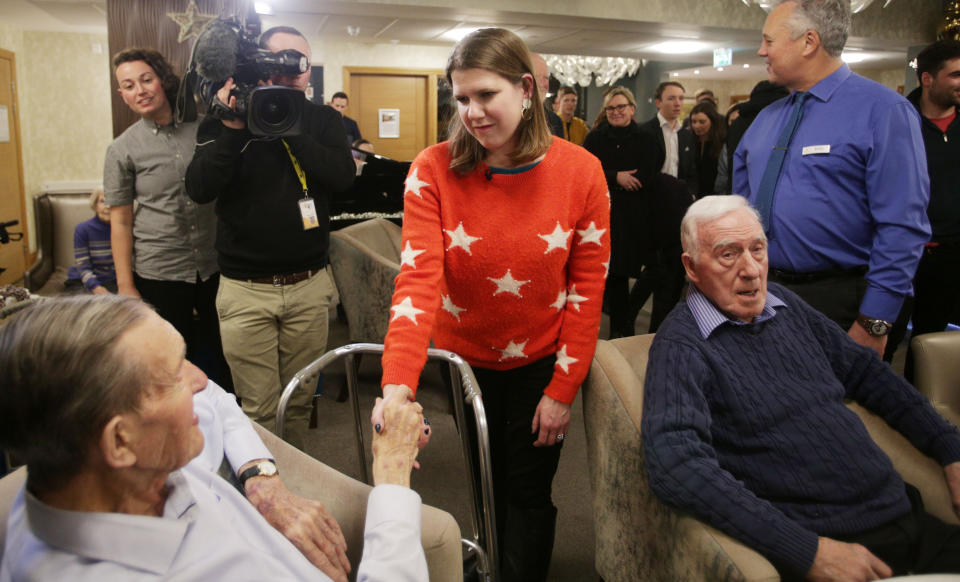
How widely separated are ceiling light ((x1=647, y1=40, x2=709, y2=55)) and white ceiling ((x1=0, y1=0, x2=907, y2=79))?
4.7 inches

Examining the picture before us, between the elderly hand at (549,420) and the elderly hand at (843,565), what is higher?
the elderly hand at (549,420)

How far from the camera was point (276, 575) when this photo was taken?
88 centimetres

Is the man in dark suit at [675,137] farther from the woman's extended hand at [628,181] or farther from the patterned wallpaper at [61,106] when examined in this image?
the patterned wallpaper at [61,106]

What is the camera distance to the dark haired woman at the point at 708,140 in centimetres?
471

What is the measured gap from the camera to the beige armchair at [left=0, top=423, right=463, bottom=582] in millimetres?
1091

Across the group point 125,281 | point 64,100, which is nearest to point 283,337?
point 125,281

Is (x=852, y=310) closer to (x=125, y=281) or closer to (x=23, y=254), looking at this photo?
(x=125, y=281)

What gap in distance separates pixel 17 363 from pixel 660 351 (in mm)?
1121

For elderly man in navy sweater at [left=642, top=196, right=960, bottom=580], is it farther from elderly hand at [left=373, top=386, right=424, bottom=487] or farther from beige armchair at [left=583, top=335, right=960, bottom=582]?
elderly hand at [left=373, top=386, right=424, bottom=487]

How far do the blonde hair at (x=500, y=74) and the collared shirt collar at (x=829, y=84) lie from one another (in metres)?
0.91

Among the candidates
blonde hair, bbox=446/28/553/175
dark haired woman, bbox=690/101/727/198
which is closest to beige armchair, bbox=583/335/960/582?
blonde hair, bbox=446/28/553/175

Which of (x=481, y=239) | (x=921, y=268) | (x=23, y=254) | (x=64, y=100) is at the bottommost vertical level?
(x=23, y=254)

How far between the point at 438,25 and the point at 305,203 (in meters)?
5.78

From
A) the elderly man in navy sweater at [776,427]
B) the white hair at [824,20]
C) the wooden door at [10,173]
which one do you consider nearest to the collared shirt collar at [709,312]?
the elderly man in navy sweater at [776,427]
